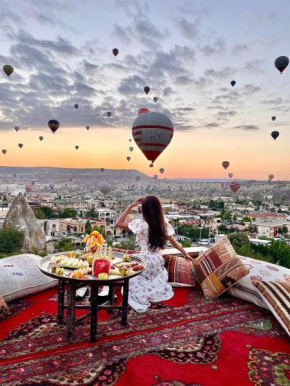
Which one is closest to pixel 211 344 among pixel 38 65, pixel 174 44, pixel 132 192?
pixel 174 44

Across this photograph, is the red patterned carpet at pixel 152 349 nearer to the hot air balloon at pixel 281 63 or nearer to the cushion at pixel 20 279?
the cushion at pixel 20 279

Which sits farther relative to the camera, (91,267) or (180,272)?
(180,272)

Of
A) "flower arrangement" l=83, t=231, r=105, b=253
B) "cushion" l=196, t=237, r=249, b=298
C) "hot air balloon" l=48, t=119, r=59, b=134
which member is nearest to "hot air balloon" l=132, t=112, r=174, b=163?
"cushion" l=196, t=237, r=249, b=298

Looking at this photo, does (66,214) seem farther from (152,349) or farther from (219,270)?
(152,349)

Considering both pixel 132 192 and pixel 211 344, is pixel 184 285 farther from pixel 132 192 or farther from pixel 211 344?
pixel 132 192

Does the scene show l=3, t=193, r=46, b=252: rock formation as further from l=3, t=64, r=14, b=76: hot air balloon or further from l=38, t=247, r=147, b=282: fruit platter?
l=38, t=247, r=147, b=282: fruit platter

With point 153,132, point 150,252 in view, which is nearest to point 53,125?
point 153,132

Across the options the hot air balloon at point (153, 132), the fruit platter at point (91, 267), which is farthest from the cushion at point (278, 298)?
the hot air balloon at point (153, 132)
